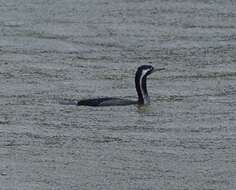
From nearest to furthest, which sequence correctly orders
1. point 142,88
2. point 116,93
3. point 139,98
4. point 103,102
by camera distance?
point 103,102 → point 139,98 → point 142,88 → point 116,93

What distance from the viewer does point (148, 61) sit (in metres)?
22.6

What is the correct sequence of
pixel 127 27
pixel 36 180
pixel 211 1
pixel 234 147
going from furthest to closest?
pixel 211 1
pixel 127 27
pixel 234 147
pixel 36 180

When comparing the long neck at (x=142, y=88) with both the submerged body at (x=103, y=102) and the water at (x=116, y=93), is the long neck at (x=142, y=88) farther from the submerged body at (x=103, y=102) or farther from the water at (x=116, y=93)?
the submerged body at (x=103, y=102)

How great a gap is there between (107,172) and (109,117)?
3.59m

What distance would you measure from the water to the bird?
9cm

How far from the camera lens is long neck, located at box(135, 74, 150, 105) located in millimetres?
19650

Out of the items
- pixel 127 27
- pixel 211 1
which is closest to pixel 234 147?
pixel 127 27

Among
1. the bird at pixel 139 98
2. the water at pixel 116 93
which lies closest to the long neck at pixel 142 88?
the bird at pixel 139 98

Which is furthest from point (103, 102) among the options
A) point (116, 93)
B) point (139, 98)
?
point (116, 93)

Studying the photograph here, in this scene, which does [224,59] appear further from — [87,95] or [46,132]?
[46,132]

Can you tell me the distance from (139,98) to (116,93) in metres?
0.88

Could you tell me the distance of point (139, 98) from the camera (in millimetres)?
19641

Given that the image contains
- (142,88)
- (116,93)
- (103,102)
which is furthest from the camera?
(116,93)

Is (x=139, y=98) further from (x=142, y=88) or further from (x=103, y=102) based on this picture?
Answer: (x=103, y=102)
